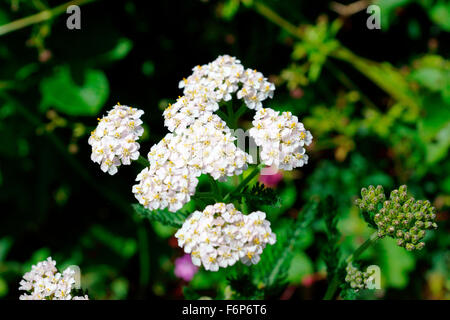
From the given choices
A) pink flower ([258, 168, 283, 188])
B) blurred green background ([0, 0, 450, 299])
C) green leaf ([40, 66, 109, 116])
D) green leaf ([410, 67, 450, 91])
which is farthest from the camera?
pink flower ([258, 168, 283, 188])

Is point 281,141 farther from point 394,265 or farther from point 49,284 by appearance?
point 394,265

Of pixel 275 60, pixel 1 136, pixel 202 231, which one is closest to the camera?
pixel 202 231

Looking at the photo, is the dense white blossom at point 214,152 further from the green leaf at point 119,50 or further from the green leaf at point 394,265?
the green leaf at point 394,265

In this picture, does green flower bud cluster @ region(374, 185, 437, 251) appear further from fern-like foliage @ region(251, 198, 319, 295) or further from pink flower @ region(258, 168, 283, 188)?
pink flower @ region(258, 168, 283, 188)

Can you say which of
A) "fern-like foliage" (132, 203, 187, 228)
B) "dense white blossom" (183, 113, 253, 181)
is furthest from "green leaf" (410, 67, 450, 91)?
"fern-like foliage" (132, 203, 187, 228)

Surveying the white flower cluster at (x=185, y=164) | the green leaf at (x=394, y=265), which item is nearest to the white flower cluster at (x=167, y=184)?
the white flower cluster at (x=185, y=164)
